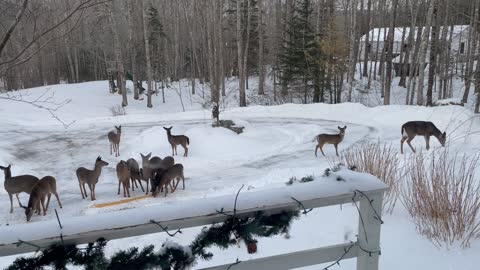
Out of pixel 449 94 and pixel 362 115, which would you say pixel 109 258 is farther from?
pixel 449 94

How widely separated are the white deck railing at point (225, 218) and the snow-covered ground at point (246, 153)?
28 centimetres

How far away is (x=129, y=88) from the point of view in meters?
37.7

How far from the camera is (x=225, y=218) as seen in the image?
210cm

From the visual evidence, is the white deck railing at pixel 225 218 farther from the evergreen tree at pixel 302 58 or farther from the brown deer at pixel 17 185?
the evergreen tree at pixel 302 58

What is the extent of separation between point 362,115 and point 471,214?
16.1 metres

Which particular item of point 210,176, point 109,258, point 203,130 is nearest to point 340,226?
point 109,258

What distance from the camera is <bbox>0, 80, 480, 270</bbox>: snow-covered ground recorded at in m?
4.77

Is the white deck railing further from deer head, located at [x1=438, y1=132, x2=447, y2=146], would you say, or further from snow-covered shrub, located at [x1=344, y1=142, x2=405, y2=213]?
deer head, located at [x1=438, y1=132, x2=447, y2=146]

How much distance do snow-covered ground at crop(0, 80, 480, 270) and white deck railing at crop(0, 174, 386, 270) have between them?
0.28 m

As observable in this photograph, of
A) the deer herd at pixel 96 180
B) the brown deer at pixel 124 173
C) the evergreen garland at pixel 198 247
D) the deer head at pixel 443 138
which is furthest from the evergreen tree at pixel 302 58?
the evergreen garland at pixel 198 247

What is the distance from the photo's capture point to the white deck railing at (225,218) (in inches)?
73.0

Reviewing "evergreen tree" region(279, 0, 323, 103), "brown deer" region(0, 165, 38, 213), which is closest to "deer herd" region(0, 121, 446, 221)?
"brown deer" region(0, 165, 38, 213)

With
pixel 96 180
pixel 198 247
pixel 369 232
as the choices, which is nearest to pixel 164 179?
pixel 96 180

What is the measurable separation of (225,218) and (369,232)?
0.88m
